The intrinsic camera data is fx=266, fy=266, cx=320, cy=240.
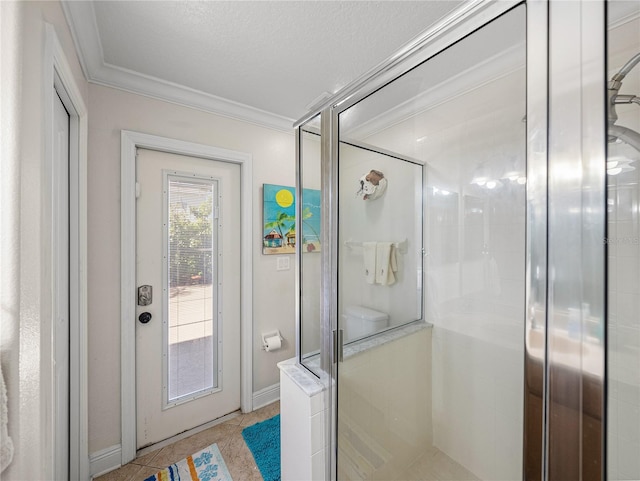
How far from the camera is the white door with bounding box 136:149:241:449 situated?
1.67 meters

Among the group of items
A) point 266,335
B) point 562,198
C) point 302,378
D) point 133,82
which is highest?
point 133,82

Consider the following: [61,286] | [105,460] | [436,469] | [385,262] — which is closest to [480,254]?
[385,262]

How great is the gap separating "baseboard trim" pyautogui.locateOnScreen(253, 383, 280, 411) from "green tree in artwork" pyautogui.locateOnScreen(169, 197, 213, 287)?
0.97 metres

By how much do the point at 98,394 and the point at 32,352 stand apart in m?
1.11

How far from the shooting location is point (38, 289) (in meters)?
0.72

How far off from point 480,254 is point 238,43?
1.58 m

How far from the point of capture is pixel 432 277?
1.49 meters

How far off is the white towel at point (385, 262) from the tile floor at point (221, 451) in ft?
4.27

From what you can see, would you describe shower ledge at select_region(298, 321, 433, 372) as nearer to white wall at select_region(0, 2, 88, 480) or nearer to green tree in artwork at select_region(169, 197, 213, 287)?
white wall at select_region(0, 2, 88, 480)

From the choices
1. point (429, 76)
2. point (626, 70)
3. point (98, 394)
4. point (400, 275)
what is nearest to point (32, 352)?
point (98, 394)

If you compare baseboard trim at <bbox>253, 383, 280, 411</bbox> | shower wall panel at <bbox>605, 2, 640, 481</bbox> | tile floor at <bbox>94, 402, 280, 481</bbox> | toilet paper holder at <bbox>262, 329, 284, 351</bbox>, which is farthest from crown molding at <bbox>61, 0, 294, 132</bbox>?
tile floor at <bbox>94, 402, 280, 481</bbox>

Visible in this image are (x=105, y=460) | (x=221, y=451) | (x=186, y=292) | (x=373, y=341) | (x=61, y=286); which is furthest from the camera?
(x=186, y=292)

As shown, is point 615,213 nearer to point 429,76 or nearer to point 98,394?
point 429,76

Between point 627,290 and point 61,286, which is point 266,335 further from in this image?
point 627,290
